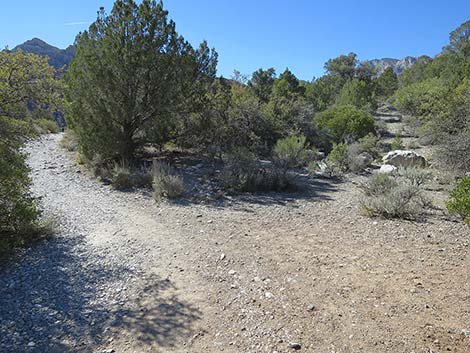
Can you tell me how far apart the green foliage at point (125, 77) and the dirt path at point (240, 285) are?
423 cm

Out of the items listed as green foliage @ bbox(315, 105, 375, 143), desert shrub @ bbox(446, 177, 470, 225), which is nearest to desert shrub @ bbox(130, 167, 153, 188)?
Answer: desert shrub @ bbox(446, 177, 470, 225)

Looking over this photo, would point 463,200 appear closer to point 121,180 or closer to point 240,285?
point 240,285

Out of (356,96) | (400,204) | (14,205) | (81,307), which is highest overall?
(356,96)

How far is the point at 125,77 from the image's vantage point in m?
10.0

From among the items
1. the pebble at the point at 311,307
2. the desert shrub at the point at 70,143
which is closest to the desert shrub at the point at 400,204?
the pebble at the point at 311,307

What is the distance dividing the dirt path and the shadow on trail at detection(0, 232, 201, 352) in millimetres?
15

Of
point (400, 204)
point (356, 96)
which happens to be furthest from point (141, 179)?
point (356, 96)

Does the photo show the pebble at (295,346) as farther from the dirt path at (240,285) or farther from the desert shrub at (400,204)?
the desert shrub at (400,204)

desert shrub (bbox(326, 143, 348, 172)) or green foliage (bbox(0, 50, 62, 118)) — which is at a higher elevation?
green foliage (bbox(0, 50, 62, 118))

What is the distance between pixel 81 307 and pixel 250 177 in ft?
19.5

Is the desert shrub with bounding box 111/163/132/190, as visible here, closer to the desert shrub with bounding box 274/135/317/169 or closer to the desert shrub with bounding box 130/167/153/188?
the desert shrub with bounding box 130/167/153/188

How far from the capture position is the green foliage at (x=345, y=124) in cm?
1819

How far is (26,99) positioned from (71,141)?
10.9 metres

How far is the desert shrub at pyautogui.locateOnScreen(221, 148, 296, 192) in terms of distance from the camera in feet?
30.0
